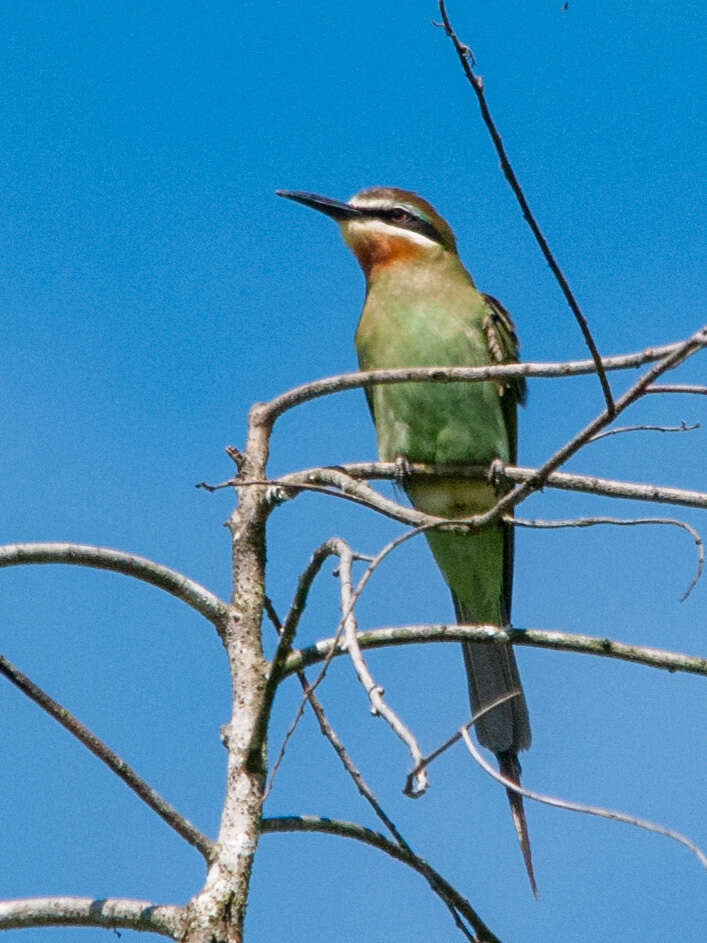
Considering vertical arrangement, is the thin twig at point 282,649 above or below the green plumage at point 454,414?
below

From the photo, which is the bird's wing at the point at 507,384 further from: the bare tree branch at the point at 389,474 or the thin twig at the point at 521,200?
the thin twig at the point at 521,200

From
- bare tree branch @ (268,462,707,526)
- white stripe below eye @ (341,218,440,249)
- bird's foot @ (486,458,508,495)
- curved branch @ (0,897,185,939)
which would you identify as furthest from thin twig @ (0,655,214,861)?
white stripe below eye @ (341,218,440,249)

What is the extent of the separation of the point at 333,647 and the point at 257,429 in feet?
2.87

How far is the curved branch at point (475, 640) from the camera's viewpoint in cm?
276

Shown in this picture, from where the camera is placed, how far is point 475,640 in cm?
281

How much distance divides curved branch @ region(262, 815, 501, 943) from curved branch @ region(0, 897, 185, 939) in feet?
1.07

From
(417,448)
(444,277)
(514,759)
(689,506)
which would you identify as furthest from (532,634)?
(444,277)

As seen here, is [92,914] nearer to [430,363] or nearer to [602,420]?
[602,420]

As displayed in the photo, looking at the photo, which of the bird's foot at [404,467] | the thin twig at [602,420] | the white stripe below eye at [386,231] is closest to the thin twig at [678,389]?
the thin twig at [602,420]

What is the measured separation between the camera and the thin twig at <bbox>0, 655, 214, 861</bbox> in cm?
254

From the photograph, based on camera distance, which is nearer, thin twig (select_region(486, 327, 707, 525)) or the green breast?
thin twig (select_region(486, 327, 707, 525))

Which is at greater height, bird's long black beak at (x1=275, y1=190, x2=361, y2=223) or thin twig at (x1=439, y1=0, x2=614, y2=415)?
bird's long black beak at (x1=275, y1=190, x2=361, y2=223)

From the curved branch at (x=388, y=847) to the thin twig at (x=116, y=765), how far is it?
8.3 inches

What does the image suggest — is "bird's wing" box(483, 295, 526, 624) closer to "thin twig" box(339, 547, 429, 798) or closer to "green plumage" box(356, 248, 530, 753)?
"green plumage" box(356, 248, 530, 753)
